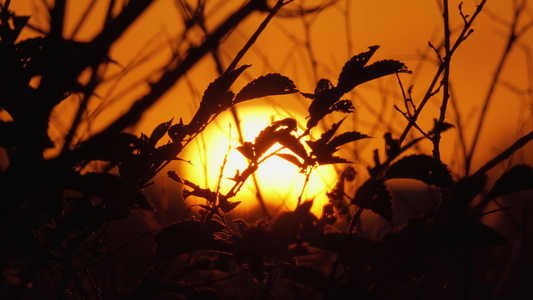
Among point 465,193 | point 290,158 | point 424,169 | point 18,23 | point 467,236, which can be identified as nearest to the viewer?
point 467,236

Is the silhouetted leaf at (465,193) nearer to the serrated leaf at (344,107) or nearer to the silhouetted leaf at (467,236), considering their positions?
the silhouetted leaf at (467,236)

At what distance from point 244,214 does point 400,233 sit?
2312 mm

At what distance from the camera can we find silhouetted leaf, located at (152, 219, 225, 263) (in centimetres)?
115

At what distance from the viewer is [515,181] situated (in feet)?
3.38

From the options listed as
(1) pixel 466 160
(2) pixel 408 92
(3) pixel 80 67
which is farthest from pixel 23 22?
(1) pixel 466 160

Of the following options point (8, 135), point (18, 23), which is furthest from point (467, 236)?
point (18, 23)

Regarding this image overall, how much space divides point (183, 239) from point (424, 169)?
555mm

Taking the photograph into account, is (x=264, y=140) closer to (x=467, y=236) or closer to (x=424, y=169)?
(x=424, y=169)

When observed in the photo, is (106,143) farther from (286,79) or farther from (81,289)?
(81,289)

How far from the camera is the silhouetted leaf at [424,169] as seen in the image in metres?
1.14

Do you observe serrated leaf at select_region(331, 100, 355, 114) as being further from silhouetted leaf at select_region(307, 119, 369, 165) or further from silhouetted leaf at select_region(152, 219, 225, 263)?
silhouetted leaf at select_region(152, 219, 225, 263)

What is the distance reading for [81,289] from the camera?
5.01 ft

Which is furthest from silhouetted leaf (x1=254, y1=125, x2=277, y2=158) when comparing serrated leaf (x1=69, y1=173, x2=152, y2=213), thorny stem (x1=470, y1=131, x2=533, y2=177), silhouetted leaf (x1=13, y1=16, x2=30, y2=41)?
silhouetted leaf (x1=13, y1=16, x2=30, y2=41)

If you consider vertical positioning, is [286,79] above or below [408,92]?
below
